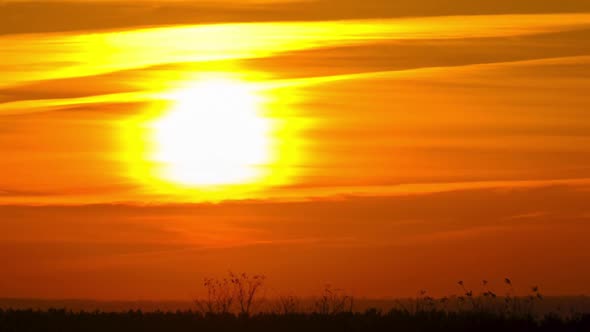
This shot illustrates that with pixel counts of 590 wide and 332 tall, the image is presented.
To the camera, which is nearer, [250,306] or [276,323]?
[276,323]

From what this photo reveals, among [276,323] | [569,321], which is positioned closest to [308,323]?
[276,323]

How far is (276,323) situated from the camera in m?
30.2

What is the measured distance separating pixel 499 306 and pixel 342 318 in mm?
2995

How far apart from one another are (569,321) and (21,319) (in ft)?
31.3

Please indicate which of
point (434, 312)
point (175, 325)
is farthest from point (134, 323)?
point (434, 312)

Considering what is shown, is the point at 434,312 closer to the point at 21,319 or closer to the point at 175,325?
the point at 175,325

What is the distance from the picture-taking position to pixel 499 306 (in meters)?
31.6

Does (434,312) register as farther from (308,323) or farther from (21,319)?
(21,319)

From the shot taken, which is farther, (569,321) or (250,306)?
(250,306)

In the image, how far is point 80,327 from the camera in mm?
29750

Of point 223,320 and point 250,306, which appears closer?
point 223,320

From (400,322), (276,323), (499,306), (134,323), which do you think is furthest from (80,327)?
(499,306)

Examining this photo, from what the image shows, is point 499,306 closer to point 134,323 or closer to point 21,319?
point 134,323

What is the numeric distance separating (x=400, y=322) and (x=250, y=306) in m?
3.56
